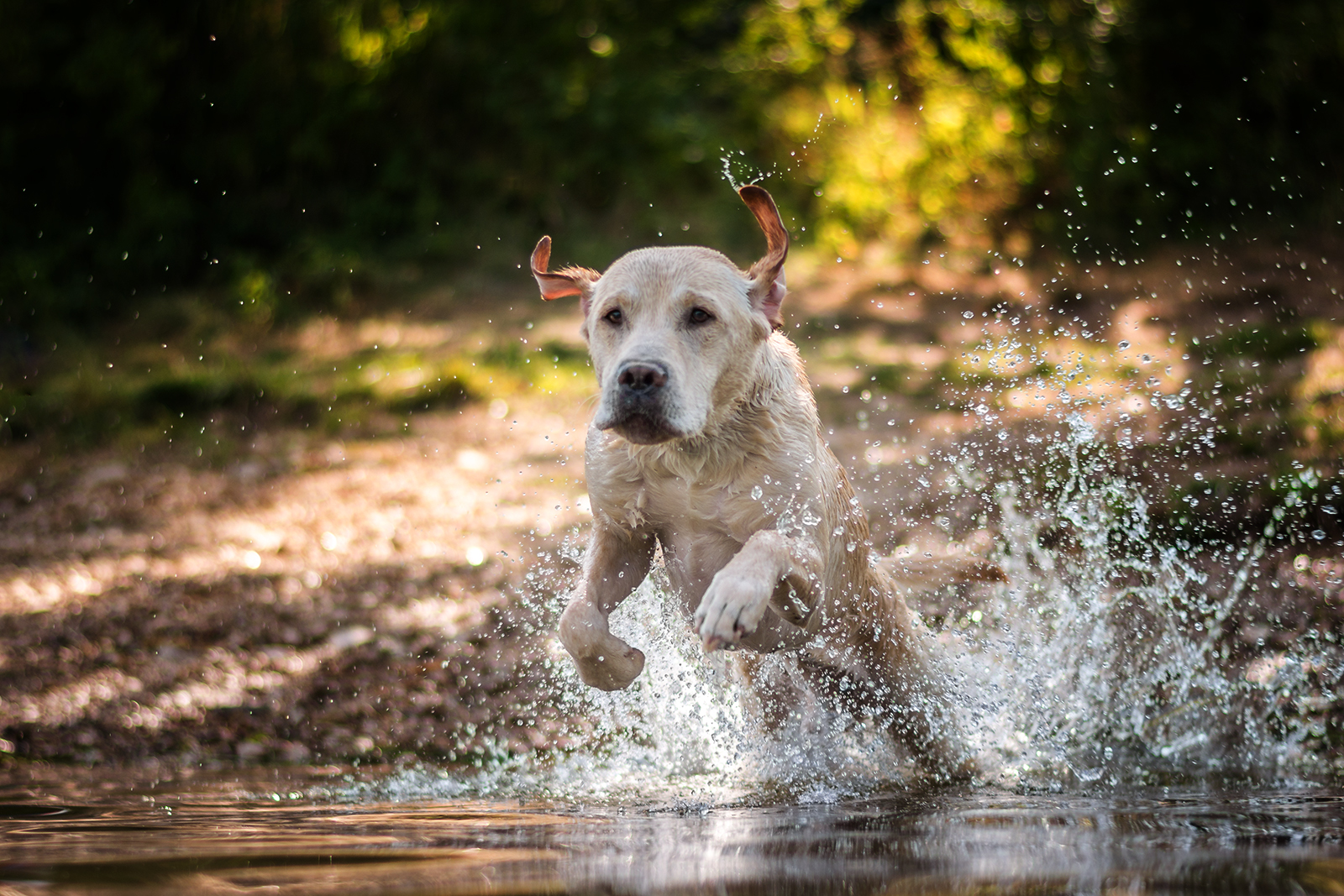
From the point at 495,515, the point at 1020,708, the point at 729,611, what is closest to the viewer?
the point at 729,611

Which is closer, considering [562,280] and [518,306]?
[562,280]

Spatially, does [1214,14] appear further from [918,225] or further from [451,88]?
[451,88]

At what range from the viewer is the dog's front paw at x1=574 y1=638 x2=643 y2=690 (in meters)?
3.94

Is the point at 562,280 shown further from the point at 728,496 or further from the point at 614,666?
the point at 614,666

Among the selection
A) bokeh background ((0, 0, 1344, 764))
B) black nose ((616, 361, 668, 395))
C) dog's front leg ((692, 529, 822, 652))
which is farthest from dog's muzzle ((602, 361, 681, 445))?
bokeh background ((0, 0, 1344, 764))

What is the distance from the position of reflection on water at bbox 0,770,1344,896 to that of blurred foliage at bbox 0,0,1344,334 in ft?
32.3

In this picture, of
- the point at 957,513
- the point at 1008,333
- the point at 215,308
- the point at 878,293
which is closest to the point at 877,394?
the point at 1008,333

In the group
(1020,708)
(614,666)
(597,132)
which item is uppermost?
(597,132)

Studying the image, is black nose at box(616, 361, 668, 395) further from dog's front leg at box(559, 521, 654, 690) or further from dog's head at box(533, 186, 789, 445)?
dog's front leg at box(559, 521, 654, 690)

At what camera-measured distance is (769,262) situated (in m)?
4.12

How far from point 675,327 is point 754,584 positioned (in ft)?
2.88

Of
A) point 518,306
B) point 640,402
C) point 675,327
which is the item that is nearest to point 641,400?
point 640,402

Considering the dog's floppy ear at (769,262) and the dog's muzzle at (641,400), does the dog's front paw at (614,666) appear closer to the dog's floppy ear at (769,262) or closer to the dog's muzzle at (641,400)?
the dog's muzzle at (641,400)

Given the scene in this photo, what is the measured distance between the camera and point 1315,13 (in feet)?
38.7
